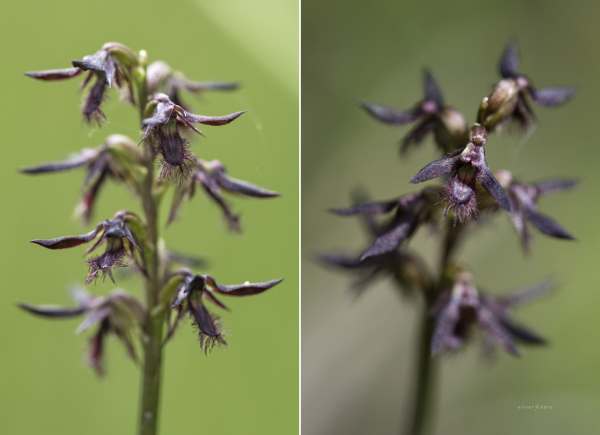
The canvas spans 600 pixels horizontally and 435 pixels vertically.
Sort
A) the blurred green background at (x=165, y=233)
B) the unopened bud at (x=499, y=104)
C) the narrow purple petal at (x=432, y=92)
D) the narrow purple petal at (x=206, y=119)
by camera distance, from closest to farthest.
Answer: the narrow purple petal at (x=206, y=119) < the unopened bud at (x=499, y=104) < the narrow purple petal at (x=432, y=92) < the blurred green background at (x=165, y=233)

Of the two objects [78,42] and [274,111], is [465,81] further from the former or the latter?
[78,42]

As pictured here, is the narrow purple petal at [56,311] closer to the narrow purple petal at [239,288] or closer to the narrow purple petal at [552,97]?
the narrow purple petal at [239,288]

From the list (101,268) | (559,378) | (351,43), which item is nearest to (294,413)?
(101,268)

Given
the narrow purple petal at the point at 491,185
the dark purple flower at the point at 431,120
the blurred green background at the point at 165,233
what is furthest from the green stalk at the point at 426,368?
the narrow purple petal at the point at 491,185

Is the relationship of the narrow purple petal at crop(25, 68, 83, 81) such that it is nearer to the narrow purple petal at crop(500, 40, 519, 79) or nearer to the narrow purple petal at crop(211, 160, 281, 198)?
the narrow purple petal at crop(211, 160, 281, 198)

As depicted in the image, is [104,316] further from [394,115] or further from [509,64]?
[509,64]

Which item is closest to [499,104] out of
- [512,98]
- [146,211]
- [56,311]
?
[512,98]
